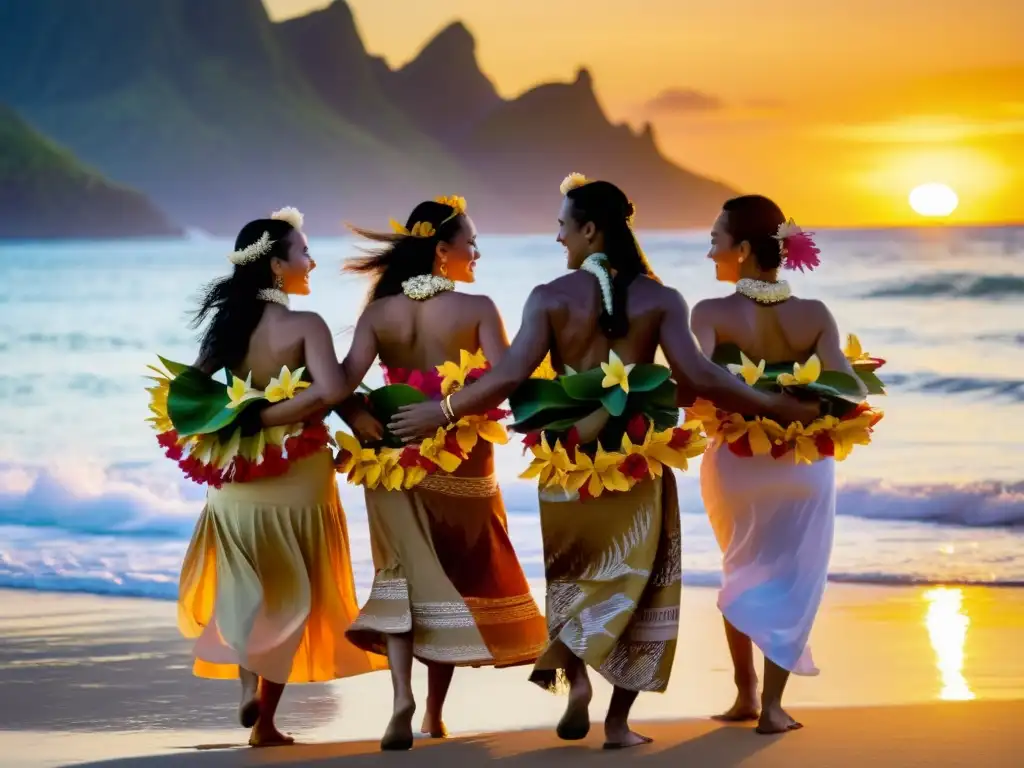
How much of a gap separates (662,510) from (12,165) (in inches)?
770

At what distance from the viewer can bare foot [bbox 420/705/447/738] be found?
541cm

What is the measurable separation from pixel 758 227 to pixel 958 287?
15.0 metres

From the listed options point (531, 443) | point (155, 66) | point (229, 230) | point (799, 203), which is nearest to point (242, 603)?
point (531, 443)

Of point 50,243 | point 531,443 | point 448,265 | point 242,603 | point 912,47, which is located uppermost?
point 912,47

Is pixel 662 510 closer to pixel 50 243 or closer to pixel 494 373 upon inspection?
pixel 494 373

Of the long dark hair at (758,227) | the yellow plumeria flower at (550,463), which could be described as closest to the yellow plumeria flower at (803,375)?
the long dark hair at (758,227)

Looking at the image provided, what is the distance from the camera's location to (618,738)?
498cm

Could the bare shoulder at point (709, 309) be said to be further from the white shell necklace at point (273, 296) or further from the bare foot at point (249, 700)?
the bare foot at point (249, 700)

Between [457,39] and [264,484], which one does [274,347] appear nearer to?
[264,484]

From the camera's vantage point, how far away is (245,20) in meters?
23.2

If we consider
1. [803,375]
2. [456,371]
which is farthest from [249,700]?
[803,375]

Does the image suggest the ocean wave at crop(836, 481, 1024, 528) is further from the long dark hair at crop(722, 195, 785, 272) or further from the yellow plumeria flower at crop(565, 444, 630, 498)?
the yellow plumeria flower at crop(565, 444, 630, 498)

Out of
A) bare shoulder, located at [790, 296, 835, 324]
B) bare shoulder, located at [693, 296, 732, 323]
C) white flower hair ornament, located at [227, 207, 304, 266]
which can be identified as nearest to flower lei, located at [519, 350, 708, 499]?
bare shoulder, located at [693, 296, 732, 323]

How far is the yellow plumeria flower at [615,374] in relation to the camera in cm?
493
